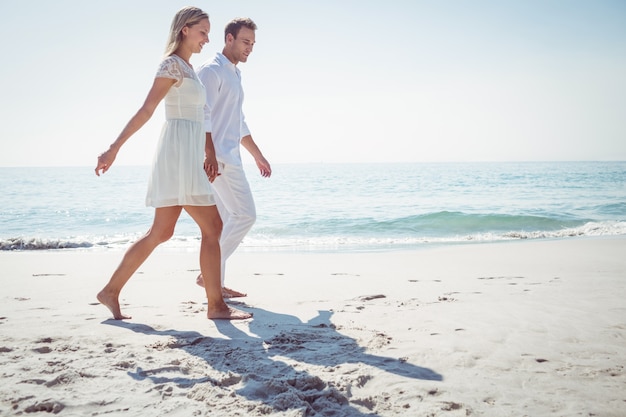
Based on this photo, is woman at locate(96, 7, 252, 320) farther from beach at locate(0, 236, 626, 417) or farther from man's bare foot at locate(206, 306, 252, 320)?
beach at locate(0, 236, 626, 417)

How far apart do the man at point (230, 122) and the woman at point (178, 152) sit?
1.88ft

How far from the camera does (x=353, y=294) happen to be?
14.2ft

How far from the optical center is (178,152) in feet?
10.4

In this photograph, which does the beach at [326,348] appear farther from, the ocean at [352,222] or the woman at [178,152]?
the ocean at [352,222]

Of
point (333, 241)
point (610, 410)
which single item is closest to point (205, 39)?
point (610, 410)

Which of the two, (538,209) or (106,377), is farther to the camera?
(538,209)

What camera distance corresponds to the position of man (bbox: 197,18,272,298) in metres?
3.88

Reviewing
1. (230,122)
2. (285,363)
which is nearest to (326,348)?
Answer: (285,363)

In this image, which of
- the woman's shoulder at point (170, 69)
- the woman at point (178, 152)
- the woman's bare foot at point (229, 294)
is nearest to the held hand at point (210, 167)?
the woman at point (178, 152)

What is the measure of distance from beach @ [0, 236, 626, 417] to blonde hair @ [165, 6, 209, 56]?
184 centimetres

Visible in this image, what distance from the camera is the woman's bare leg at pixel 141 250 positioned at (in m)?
3.19

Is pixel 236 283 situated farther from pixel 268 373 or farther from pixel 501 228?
pixel 501 228

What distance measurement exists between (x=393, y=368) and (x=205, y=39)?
2379 millimetres

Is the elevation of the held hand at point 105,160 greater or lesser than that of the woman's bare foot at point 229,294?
greater
